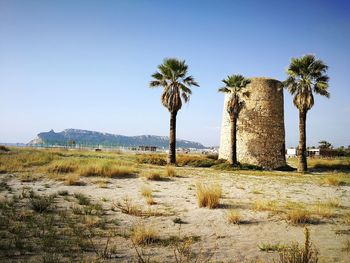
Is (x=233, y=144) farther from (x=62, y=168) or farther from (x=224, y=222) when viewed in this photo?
(x=224, y=222)

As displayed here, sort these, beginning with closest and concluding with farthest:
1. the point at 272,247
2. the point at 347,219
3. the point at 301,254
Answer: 1. the point at 301,254
2. the point at 272,247
3. the point at 347,219

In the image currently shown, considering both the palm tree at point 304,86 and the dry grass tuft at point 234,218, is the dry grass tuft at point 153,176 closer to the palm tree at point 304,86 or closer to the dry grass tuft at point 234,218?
the dry grass tuft at point 234,218

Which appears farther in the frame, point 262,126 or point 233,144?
point 262,126

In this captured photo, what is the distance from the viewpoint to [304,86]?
1066 inches

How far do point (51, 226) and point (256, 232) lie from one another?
4858 millimetres

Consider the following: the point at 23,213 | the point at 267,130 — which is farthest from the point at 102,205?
the point at 267,130

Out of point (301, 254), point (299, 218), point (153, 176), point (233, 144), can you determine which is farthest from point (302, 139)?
point (301, 254)

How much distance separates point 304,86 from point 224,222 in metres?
22.3

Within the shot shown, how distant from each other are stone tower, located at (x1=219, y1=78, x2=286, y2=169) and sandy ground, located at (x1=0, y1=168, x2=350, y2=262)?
1626 cm

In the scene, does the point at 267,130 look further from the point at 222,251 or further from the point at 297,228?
the point at 222,251

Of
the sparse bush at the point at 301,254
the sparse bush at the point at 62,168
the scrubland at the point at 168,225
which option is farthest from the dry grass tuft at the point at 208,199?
the sparse bush at the point at 62,168

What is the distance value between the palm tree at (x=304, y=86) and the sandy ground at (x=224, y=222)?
45.4 feet

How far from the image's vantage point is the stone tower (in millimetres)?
30297

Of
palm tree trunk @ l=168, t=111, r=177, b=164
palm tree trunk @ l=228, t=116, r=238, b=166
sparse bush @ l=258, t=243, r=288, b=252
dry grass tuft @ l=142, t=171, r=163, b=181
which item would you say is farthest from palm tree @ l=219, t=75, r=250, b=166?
sparse bush @ l=258, t=243, r=288, b=252
